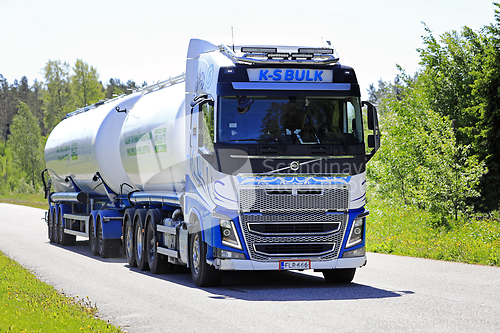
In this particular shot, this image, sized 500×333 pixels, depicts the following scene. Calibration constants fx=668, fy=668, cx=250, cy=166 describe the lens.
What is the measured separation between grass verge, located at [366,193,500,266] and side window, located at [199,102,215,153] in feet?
24.4

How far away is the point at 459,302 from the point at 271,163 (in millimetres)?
3580

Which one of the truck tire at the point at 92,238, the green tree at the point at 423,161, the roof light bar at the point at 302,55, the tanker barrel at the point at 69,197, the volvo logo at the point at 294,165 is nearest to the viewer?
the volvo logo at the point at 294,165

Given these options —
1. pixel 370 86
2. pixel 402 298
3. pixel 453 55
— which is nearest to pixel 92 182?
pixel 402 298

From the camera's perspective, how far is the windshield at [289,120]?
10992mm

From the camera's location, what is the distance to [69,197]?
22859mm

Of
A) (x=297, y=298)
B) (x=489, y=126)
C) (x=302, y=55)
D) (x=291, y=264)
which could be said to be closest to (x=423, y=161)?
(x=489, y=126)

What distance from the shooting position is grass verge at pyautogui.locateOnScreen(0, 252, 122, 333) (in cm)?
792

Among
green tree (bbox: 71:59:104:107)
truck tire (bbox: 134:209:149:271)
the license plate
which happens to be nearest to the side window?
the license plate

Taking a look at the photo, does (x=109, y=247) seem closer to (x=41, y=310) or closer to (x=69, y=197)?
(x=69, y=197)

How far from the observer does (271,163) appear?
10.9m

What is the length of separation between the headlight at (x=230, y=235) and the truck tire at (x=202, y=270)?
2.50ft

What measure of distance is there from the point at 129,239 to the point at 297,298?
753 cm

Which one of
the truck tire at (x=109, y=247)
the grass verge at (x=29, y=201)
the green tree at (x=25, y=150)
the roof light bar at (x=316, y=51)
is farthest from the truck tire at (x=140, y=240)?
the green tree at (x=25, y=150)

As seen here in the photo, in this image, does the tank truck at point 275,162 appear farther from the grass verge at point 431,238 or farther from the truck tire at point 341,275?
the grass verge at point 431,238
